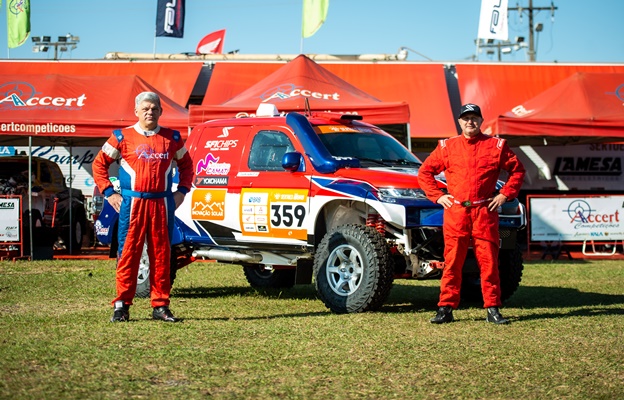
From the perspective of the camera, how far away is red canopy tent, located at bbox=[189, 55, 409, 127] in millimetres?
15500

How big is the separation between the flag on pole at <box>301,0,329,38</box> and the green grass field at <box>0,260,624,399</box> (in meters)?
12.5

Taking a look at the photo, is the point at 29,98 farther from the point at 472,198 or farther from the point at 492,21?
the point at 492,21

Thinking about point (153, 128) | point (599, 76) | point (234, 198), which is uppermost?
point (599, 76)

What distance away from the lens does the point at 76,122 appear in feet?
52.7

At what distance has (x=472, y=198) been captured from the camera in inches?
311

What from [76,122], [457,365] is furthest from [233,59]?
[457,365]

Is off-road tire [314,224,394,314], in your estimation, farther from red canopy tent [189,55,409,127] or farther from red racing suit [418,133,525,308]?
red canopy tent [189,55,409,127]

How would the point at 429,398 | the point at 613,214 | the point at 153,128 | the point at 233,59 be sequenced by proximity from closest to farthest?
the point at 429,398 < the point at 153,128 < the point at 613,214 < the point at 233,59

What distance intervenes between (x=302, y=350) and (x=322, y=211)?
9.28ft

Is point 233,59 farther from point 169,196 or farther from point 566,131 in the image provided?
point 169,196

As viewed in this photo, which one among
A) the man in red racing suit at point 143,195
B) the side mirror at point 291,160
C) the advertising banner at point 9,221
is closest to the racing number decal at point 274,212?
the side mirror at point 291,160

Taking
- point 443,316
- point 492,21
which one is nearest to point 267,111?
point 443,316

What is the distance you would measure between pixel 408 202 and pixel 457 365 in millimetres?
2622

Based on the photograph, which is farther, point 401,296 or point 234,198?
point 401,296
